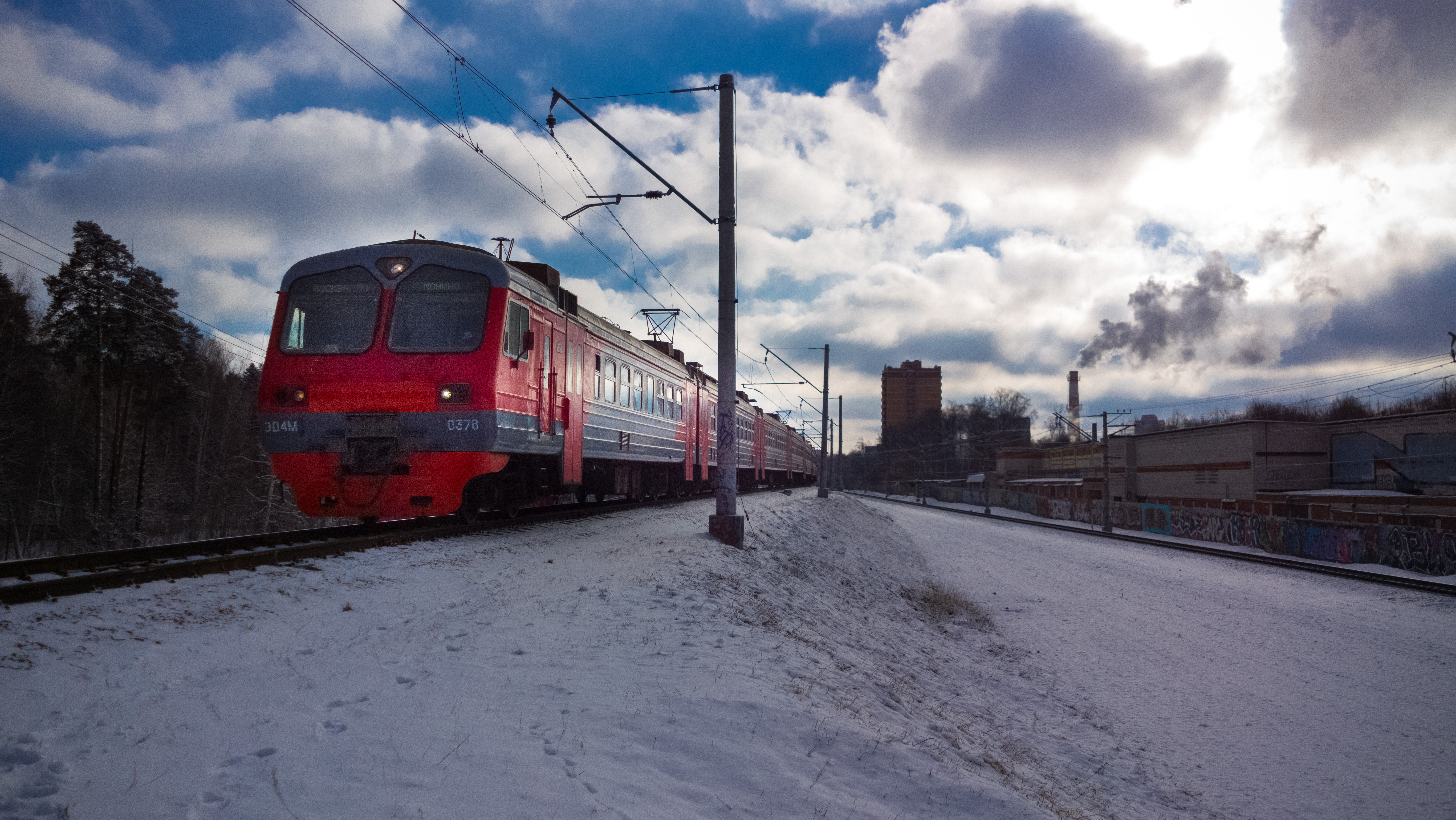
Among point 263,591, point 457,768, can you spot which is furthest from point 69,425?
point 457,768

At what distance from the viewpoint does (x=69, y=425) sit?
28.5 metres

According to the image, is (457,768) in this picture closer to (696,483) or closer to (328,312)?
(328,312)

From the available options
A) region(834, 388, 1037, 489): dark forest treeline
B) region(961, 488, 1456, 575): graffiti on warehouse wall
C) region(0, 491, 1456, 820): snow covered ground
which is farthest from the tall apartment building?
region(0, 491, 1456, 820): snow covered ground

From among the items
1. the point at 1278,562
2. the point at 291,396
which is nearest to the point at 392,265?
the point at 291,396

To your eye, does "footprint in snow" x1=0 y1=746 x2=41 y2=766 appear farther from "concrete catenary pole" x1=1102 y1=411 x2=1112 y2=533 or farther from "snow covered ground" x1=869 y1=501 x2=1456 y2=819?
"concrete catenary pole" x1=1102 y1=411 x2=1112 y2=533

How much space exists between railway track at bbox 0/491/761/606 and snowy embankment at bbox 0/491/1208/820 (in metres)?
0.20

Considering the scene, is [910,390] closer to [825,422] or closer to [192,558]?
[825,422]

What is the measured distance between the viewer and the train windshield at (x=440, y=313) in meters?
9.56

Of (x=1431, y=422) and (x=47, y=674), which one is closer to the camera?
(x=47, y=674)

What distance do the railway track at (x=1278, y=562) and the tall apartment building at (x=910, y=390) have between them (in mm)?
128063

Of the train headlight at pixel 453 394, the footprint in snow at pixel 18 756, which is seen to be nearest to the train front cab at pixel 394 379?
the train headlight at pixel 453 394

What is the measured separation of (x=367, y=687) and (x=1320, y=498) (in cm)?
4276

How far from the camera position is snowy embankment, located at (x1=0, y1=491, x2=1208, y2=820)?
3.25 meters

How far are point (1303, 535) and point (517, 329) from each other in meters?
31.1
